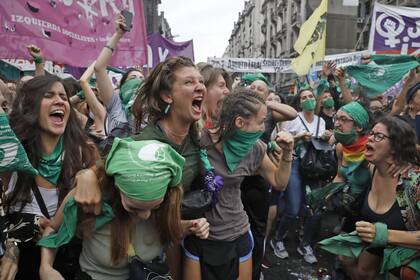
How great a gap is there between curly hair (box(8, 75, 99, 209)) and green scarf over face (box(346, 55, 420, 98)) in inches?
198

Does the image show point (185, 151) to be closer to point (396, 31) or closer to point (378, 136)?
point (378, 136)

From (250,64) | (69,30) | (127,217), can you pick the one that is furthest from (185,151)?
(250,64)

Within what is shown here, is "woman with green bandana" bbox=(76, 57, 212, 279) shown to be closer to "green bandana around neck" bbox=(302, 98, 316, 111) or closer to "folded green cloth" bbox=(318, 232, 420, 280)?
"folded green cloth" bbox=(318, 232, 420, 280)

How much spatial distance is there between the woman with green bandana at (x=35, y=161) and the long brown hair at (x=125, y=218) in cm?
40

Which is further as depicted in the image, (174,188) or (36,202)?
(36,202)

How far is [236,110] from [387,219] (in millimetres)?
1206

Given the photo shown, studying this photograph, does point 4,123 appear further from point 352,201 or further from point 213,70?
point 352,201

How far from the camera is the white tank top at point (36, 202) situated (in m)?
1.85

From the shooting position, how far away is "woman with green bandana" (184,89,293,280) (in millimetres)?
2082

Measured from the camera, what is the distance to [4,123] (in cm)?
153

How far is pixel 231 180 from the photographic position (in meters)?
2.18

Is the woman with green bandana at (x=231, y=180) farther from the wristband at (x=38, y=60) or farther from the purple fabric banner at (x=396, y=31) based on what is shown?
the purple fabric banner at (x=396, y=31)

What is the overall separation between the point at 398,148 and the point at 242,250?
1232mm

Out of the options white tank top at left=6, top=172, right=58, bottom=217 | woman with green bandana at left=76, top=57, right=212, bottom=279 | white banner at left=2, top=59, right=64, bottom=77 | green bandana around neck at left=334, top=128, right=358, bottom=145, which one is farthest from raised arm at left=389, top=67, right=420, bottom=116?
white banner at left=2, top=59, right=64, bottom=77
